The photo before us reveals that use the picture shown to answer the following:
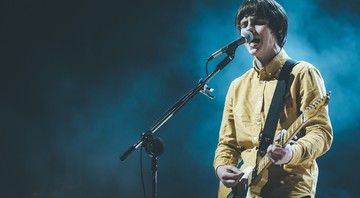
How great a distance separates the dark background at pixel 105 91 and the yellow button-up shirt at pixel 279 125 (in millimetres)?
2428

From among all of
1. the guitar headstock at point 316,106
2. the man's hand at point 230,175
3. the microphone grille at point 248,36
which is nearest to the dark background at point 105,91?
the microphone grille at point 248,36

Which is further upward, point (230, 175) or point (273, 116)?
point (273, 116)

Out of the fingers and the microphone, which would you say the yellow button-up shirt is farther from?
the microphone

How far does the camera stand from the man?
6.86 feet

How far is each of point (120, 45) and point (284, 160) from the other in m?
3.98

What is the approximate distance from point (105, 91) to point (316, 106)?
3.81 meters

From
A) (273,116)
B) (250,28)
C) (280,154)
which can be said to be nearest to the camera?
(280,154)

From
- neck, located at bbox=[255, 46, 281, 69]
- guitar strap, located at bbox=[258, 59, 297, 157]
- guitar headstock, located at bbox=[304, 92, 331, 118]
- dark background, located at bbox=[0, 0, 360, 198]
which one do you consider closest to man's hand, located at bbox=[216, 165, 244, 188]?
guitar strap, located at bbox=[258, 59, 297, 157]

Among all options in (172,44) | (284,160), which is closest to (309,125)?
(284,160)

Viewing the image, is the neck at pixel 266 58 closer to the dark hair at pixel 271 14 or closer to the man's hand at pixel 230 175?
the dark hair at pixel 271 14

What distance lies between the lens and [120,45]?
5.55 metres

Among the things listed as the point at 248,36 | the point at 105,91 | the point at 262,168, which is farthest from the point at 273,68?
the point at 105,91

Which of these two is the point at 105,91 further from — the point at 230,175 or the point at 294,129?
the point at 294,129

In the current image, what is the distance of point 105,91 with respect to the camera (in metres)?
5.41
